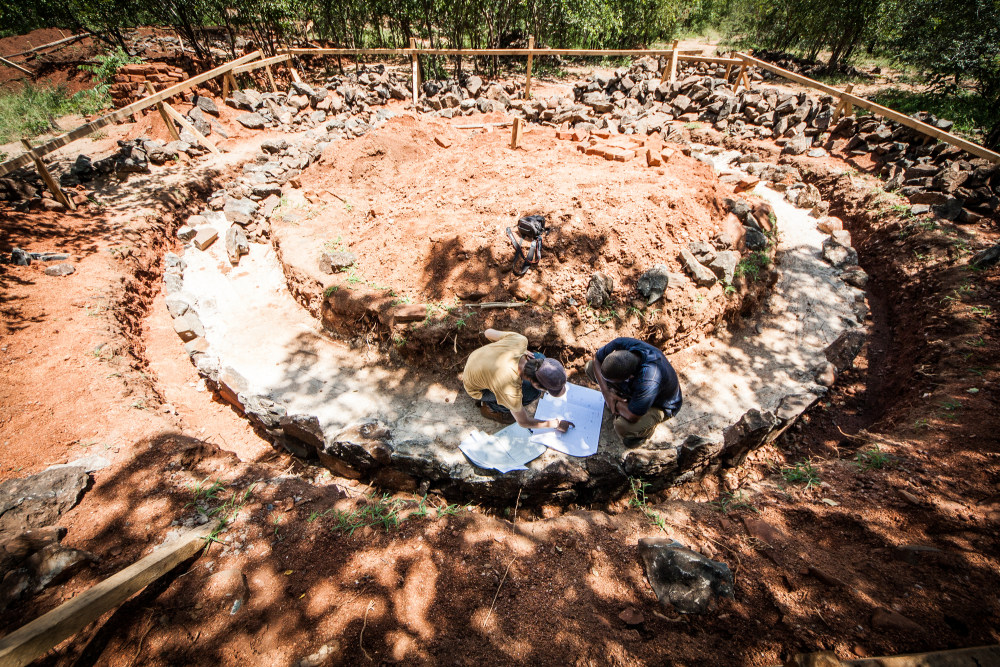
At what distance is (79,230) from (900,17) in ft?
75.8

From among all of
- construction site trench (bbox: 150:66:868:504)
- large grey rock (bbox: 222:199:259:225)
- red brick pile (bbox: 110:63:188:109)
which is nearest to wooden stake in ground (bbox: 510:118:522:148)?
construction site trench (bbox: 150:66:868:504)

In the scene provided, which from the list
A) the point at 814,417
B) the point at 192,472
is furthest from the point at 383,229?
the point at 814,417

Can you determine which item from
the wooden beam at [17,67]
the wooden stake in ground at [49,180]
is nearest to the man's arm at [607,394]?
the wooden stake in ground at [49,180]

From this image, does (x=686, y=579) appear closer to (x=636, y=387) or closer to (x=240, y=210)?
(x=636, y=387)

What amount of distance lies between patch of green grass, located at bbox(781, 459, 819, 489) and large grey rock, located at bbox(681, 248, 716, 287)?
234cm

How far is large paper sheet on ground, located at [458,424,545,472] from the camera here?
146 inches

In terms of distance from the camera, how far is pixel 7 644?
1740mm

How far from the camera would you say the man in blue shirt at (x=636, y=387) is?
3.40m

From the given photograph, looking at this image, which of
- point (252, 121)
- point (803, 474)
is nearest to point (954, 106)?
point (803, 474)

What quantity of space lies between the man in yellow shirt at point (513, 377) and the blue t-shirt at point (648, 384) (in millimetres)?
627

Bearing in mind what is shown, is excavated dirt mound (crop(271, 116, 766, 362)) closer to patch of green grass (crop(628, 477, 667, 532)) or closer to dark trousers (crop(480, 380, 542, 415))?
dark trousers (crop(480, 380, 542, 415))

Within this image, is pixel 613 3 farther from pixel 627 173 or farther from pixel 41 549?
pixel 41 549

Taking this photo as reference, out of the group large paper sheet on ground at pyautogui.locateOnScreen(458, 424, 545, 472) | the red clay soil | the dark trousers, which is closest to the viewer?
the red clay soil

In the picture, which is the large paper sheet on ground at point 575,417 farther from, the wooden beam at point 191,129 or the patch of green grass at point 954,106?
the patch of green grass at point 954,106
